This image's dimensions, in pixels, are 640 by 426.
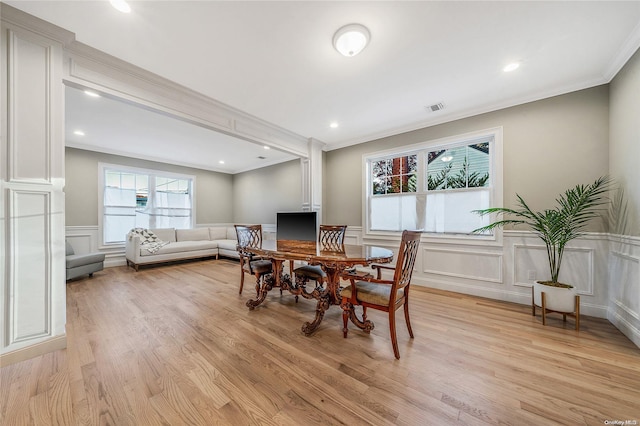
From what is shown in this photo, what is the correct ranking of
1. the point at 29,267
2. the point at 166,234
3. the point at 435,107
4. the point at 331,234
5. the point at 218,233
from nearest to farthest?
the point at 29,267, the point at 435,107, the point at 331,234, the point at 166,234, the point at 218,233

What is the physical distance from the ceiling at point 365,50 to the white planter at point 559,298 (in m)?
2.21

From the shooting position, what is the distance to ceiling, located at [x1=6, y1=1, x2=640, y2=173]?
5.49ft

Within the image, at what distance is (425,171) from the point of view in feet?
12.0

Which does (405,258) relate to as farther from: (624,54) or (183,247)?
(183,247)

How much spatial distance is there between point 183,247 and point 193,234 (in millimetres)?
884

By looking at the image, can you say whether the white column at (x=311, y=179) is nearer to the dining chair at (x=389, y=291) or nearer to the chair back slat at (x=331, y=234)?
the chair back slat at (x=331, y=234)

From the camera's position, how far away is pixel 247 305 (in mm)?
2701

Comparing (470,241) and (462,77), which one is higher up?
(462,77)

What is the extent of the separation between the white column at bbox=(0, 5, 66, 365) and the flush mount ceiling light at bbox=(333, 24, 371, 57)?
231cm

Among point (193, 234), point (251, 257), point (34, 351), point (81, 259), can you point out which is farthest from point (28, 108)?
point (193, 234)

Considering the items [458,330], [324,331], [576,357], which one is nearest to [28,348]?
[324,331]

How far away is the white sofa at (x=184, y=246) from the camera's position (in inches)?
184

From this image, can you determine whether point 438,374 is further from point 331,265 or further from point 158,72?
point 158,72

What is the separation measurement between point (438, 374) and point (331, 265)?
106 centimetres
